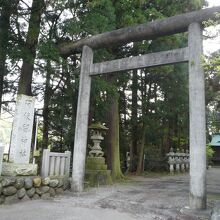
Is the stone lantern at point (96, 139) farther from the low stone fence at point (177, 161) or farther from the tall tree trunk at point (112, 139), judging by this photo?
the low stone fence at point (177, 161)

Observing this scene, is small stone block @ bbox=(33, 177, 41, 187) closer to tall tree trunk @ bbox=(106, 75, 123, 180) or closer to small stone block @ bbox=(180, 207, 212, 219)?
small stone block @ bbox=(180, 207, 212, 219)

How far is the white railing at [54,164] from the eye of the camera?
824 centimetres

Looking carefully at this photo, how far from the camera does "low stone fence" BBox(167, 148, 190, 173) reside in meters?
19.0

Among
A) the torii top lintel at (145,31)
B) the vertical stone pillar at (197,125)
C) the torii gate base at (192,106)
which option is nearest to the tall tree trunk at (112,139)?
the torii top lintel at (145,31)

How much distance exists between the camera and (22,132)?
806 centimetres

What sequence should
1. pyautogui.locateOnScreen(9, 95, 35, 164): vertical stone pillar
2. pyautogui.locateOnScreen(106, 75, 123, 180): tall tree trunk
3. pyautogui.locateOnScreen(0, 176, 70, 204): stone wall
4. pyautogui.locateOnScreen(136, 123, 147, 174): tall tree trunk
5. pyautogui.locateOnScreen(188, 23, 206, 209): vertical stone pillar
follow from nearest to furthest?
1. pyautogui.locateOnScreen(188, 23, 206, 209): vertical stone pillar
2. pyautogui.locateOnScreen(0, 176, 70, 204): stone wall
3. pyautogui.locateOnScreen(9, 95, 35, 164): vertical stone pillar
4. pyautogui.locateOnScreen(106, 75, 123, 180): tall tree trunk
5. pyautogui.locateOnScreen(136, 123, 147, 174): tall tree trunk

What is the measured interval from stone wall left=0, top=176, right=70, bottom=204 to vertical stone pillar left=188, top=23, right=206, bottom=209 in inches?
152

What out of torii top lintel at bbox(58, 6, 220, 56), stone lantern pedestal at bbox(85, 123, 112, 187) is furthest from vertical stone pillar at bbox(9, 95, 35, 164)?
stone lantern pedestal at bbox(85, 123, 112, 187)

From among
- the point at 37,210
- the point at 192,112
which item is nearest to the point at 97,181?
the point at 37,210

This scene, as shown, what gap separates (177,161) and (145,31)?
13563mm

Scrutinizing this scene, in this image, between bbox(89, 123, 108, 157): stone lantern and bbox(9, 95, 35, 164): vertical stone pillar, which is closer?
bbox(9, 95, 35, 164): vertical stone pillar

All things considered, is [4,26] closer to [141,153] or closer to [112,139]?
[112,139]

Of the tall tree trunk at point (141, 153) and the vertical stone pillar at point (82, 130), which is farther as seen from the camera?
the tall tree trunk at point (141, 153)

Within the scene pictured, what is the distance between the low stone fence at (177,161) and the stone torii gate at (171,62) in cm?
1160
